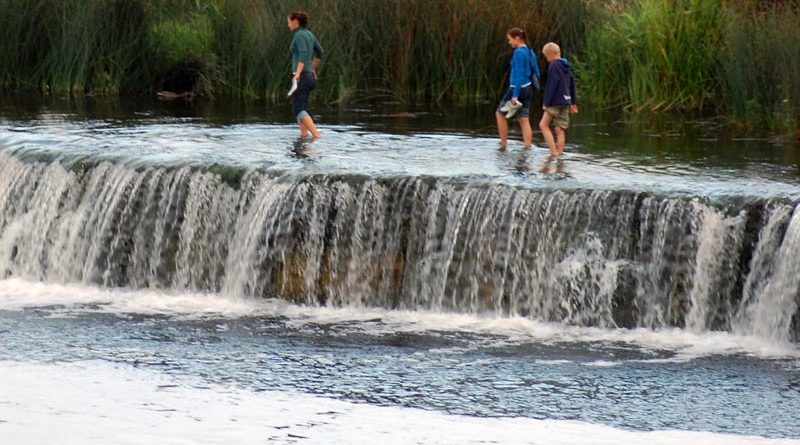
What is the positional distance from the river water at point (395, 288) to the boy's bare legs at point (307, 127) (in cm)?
32

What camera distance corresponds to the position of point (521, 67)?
53.7ft

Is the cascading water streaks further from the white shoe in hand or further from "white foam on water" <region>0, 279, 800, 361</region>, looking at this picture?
the white shoe in hand

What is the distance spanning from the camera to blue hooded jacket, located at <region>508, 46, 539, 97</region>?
Answer: 16312 mm

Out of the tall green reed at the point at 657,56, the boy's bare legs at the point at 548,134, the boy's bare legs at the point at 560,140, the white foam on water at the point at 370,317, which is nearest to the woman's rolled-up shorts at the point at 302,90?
the boy's bare legs at the point at 548,134

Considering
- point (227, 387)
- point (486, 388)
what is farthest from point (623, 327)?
point (227, 387)

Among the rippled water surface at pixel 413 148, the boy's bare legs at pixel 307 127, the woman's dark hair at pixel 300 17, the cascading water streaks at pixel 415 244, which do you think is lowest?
the cascading water streaks at pixel 415 244

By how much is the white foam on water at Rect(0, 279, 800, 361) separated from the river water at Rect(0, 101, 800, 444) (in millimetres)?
42

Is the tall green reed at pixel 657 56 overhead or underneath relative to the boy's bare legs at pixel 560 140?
overhead

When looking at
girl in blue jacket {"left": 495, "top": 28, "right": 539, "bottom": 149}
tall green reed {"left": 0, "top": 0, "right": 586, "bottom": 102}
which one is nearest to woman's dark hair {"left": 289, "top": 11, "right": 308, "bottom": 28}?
girl in blue jacket {"left": 495, "top": 28, "right": 539, "bottom": 149}

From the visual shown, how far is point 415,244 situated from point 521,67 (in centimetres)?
281

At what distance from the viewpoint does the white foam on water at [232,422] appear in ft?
32.1

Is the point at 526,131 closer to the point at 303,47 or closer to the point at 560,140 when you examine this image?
the point at 560,140

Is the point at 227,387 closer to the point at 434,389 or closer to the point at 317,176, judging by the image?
the point at 434,389

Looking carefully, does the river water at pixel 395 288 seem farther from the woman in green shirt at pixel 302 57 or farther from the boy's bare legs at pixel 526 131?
the woman in green shirt at pixel 302 57
